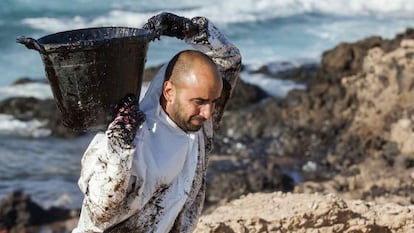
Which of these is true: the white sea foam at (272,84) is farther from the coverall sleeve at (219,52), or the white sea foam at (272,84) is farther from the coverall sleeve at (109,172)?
the coverall sleeve at (109,172)

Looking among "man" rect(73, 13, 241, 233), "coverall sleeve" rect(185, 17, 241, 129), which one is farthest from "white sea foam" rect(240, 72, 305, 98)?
"man" rect(73, 13, 241, 233)

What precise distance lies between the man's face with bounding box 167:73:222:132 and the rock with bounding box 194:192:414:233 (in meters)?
2.05

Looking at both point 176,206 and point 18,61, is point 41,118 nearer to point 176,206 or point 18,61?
point 18,61

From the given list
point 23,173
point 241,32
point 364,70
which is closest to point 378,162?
point 364,70

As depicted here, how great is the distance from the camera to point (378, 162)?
36.9 feet

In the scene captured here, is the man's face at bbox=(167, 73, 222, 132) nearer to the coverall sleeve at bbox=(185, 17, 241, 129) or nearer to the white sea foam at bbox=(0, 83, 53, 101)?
the coverall sleeve at bbox=(185, 17, 241, 129)

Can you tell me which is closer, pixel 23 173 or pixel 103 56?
pixel 103 56

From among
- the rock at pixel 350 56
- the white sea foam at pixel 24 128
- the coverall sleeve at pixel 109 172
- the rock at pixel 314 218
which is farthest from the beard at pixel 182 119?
the rock at pixel 350 56

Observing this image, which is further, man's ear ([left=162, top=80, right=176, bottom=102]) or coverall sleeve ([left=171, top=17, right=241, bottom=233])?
coverall sleeve ([left=171, top=17, right=241, bottom=233])

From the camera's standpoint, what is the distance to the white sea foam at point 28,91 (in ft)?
53.3

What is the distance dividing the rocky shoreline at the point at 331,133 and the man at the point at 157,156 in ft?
18.0

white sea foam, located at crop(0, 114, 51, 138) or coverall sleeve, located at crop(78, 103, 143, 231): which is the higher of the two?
coverall sleeve, located at crop(78, 103, 143, 231)

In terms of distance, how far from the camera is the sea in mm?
12508

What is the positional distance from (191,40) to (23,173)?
28.9 ft
